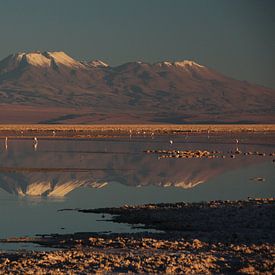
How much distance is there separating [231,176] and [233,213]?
17.0 metres

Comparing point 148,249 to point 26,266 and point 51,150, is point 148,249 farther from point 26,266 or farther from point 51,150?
point 51,150

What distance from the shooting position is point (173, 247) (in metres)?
19.5

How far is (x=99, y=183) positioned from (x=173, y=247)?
18.2 meters

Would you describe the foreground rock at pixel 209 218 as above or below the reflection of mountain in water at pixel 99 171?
above

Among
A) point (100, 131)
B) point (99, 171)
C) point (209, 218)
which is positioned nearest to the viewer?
point (209, 218)

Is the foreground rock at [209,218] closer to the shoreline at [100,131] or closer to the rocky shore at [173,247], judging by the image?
the rocky shore at [173,247]

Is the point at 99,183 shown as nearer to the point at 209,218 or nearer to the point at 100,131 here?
the point at 209,218

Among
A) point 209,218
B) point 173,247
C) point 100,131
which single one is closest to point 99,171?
point 209,218

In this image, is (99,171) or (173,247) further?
(99,171)

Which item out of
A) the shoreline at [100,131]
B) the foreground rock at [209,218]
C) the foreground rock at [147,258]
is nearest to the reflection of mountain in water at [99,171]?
the foreground rock at [209,218]

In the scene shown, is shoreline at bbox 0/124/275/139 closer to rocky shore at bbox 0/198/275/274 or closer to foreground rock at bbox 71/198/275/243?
foreground rock at bbox 71/198/275/243

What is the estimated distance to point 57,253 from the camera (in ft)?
61.1

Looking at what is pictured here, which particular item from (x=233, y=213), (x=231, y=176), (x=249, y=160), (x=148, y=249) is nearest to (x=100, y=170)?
(x=231, y=176)

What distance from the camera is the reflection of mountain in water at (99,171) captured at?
36.4 m
